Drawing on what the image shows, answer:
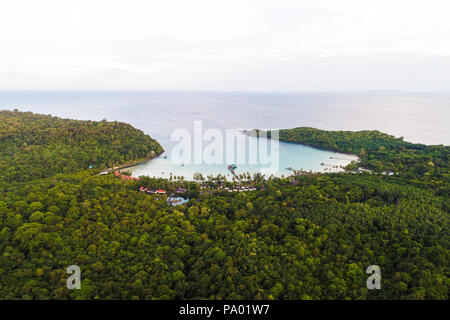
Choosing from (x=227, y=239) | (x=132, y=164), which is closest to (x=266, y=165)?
(x=132, y=164)

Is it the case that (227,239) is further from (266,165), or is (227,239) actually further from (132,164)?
(132,164)

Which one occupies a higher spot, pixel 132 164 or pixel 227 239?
pixel 132 164

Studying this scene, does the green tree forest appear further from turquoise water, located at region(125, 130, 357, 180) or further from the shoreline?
the shoreline

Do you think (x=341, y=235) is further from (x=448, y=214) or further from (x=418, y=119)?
(x=418, y=119)

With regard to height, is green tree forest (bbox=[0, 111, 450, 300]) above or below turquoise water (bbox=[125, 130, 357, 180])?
below

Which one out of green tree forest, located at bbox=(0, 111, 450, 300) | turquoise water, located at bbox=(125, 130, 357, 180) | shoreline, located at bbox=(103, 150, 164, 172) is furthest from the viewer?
shoreline, located at bbox=(103, 150, 164, 172)

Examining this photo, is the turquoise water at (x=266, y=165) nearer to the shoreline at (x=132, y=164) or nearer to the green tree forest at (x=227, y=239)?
the shoreline at (x=132, y=164)

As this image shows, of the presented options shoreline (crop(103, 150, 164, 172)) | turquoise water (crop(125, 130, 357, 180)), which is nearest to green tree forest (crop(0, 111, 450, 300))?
turquoise water (crop(125, 130, 357, 180))

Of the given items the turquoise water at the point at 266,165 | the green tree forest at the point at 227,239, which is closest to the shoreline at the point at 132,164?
the turquoise water at the point at 266,165

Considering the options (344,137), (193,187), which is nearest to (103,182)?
(193,187)
